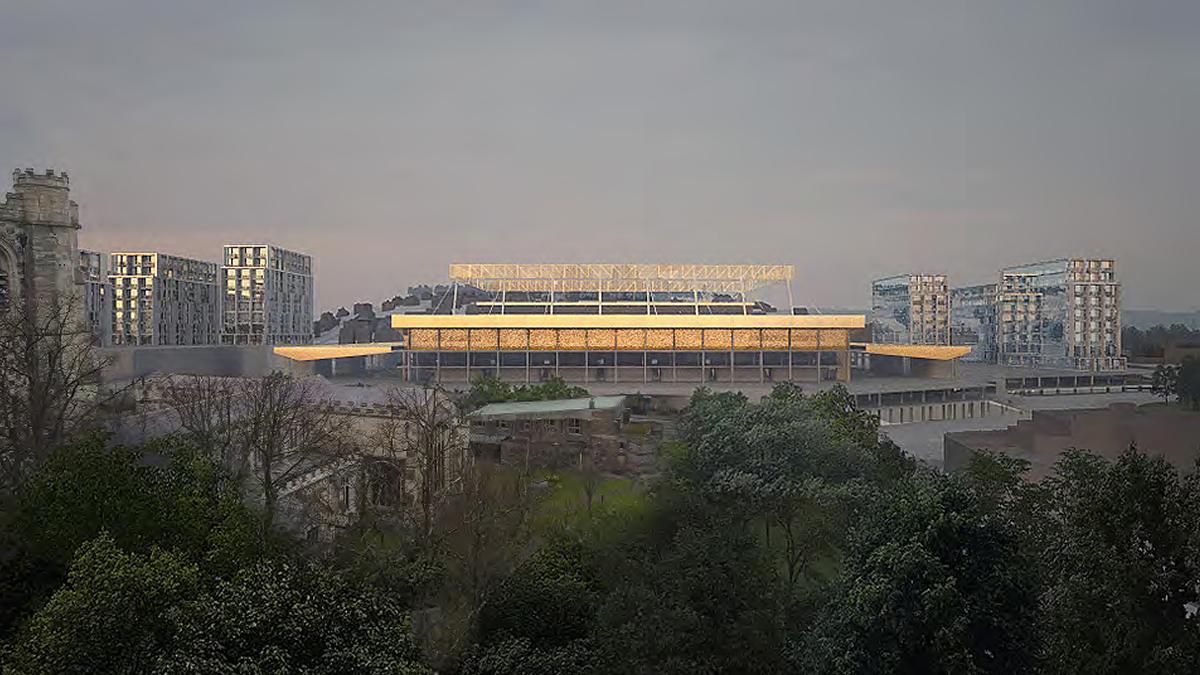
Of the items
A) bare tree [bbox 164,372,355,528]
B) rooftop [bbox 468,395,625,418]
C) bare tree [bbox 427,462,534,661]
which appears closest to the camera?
bare tree [bbox 427,462,534,661]

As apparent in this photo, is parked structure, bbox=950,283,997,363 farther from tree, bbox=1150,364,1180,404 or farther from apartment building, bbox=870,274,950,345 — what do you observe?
tree, bbox=1150,364,1180,404

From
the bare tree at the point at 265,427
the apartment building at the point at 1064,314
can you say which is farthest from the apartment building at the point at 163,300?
the apartment building at the point at 1064,314

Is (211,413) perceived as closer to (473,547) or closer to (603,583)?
(473,547)

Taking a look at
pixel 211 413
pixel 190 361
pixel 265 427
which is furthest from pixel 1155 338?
pixel 190 361

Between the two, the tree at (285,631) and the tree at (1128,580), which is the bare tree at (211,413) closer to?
the tree at (285,631)

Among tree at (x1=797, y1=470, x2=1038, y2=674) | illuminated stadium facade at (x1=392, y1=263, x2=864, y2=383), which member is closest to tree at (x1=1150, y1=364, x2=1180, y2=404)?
tree at (x1=797, y1=470, x2=1038, y2=674)

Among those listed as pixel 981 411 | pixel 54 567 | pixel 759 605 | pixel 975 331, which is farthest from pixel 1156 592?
pixel 975 331
